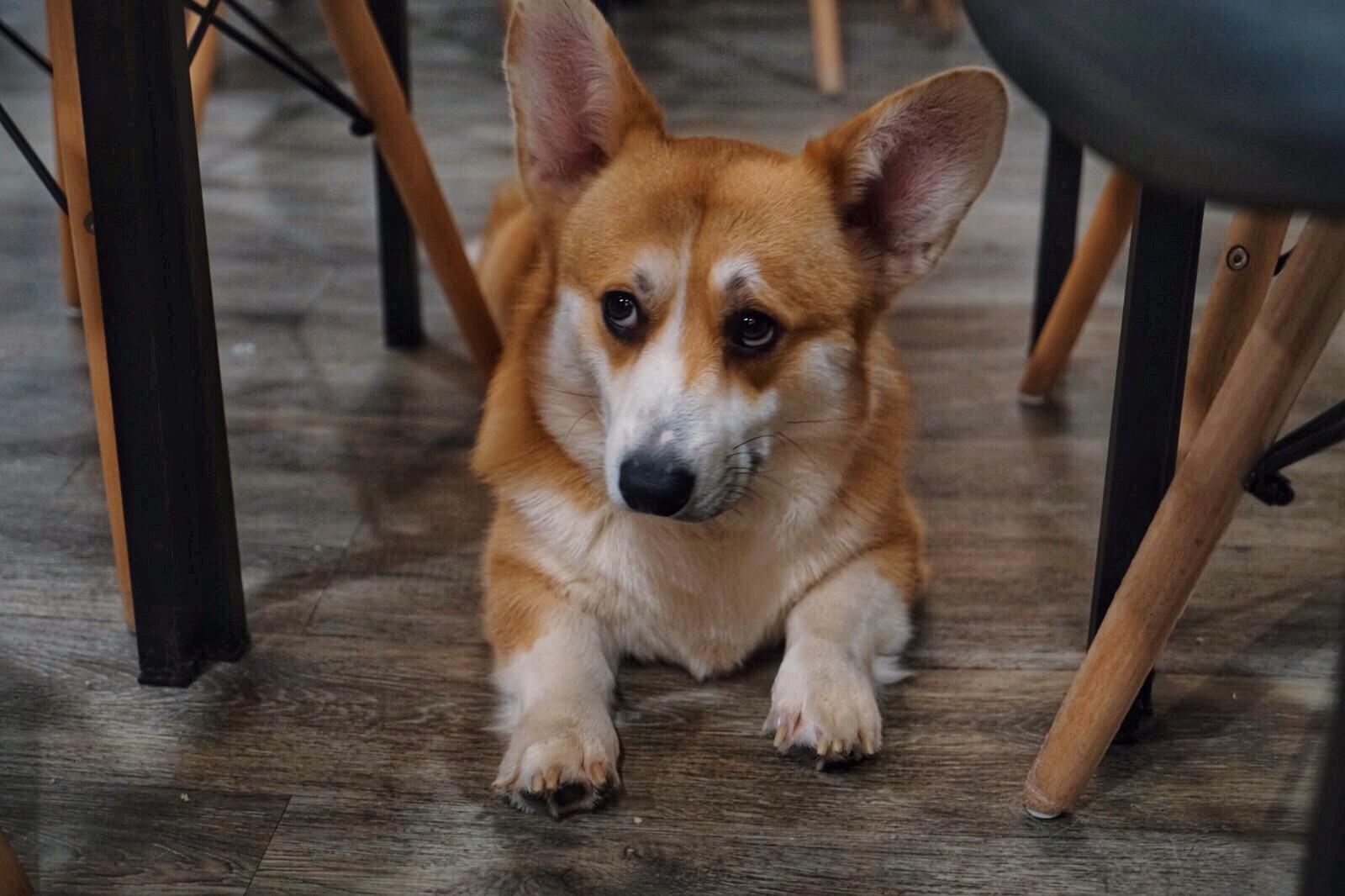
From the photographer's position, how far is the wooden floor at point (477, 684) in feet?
3.99

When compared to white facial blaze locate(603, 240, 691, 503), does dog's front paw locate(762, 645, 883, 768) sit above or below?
below

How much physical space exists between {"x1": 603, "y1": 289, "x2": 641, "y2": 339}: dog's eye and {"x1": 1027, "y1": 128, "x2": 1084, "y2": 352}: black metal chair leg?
0.93 m

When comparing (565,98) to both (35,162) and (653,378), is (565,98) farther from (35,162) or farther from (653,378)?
(35,162)

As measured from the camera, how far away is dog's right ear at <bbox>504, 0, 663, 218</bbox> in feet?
4.46

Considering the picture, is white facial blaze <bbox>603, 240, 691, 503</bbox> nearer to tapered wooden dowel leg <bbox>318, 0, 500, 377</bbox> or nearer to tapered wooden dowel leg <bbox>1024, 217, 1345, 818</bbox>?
tapered wooden dowel leg <bbox>1024, 217, 1345, 818</bbox>

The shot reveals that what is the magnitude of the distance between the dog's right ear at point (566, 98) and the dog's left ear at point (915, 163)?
199 mm

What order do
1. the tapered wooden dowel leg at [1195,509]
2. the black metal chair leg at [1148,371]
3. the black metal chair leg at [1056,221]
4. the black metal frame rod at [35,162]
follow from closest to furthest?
the tapered wooden dowel leg at [1195,509] → the black metal chair leg at [1148,371] → the black metal frame rod at [35,162] → the black metal chair leg at [1056,221]

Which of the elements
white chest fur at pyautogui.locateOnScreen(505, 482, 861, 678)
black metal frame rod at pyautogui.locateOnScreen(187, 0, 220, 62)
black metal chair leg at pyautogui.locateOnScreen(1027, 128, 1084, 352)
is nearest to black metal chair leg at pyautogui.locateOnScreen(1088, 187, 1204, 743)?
white chest fur at pyautogui.locateOnScreen(505, 482, 861, 678)

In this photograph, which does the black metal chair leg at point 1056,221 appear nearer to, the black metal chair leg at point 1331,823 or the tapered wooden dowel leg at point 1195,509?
the tapered wooden dowel leg at point 1195,509

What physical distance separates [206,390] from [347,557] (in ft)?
1.24

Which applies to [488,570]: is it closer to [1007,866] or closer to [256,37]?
[1007,866]

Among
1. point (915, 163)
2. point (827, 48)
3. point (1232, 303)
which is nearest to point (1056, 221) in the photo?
point (1232, 303)

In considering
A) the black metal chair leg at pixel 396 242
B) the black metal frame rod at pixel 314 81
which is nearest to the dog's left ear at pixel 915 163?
the black metal frame rod at pixel 314 81

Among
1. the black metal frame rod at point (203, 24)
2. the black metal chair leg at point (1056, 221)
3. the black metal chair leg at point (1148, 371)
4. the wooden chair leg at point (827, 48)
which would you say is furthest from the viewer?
the wooden chair leg at point (827, 48)
